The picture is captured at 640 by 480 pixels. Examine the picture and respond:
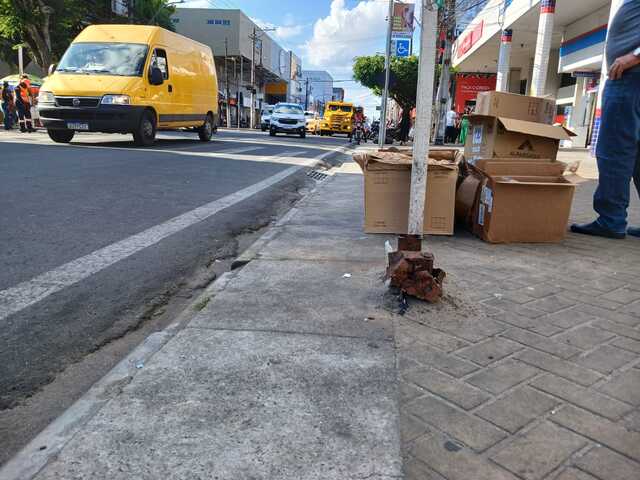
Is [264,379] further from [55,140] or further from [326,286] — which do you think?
[55,140]

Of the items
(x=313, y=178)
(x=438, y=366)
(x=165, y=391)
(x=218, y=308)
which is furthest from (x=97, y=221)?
(x=313, y=178)

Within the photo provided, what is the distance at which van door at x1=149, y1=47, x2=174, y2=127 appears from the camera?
12.5 m

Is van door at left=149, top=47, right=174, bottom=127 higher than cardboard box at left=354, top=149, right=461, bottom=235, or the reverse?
van door at left=149, top=47, right=174, bottom=127

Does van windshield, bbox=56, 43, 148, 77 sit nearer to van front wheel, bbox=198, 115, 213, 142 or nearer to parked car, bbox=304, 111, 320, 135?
van front wheel, bbox=198, 115, 213, 142

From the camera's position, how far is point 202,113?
15.6 metres

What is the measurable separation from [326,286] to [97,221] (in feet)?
8.33

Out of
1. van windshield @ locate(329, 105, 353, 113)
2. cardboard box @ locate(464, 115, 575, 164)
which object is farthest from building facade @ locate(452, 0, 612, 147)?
cardboard box @ locate(464, 115, 575, 164)

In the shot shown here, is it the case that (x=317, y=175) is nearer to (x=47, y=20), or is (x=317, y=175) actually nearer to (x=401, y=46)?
(x=401, y=46)

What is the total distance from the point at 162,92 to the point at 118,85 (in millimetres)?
1446

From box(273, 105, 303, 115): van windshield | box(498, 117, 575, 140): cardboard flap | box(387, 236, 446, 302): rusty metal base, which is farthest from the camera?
box(273, 105, 303, 115): van windshield

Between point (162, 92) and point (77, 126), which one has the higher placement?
point (162, 92)

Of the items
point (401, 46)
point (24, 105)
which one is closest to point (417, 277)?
point (401, 46)

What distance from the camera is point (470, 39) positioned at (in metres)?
33.0

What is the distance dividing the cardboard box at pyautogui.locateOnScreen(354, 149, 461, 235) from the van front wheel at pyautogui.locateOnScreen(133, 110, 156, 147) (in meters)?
8.93
